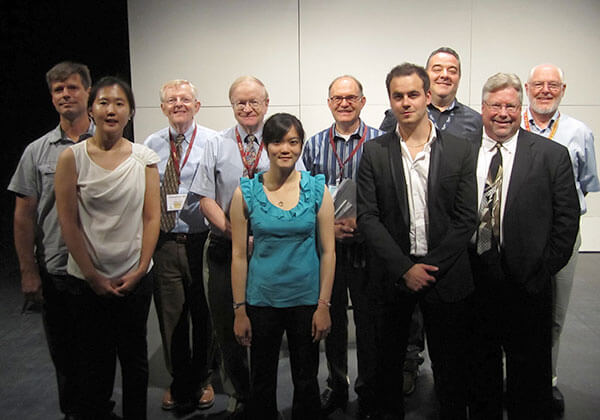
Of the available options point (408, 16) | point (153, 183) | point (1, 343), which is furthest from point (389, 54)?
point (1, 343)

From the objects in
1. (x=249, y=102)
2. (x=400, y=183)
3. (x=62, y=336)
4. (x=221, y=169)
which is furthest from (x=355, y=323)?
(x=62, y=336)

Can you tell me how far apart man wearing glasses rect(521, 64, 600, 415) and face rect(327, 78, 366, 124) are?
1124 millimetres

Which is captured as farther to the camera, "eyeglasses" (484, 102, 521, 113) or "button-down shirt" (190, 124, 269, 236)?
"button-down shirt" (190, 124, 269, 236)

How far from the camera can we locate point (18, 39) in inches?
250

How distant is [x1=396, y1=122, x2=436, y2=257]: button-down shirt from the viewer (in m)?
2.07

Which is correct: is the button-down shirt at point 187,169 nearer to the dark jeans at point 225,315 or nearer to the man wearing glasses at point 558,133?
the dark jeans at point 225,315

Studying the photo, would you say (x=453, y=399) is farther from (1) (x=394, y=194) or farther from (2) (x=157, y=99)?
(2) (x=157, y=99)

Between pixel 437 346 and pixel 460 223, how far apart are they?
0.58 metres

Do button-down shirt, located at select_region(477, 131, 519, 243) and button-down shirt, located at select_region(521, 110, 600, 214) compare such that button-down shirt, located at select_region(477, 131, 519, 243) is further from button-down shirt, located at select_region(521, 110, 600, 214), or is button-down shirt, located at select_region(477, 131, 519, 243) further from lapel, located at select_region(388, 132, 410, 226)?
button-down shirt, located at select_region(521, 110, 600, 214)

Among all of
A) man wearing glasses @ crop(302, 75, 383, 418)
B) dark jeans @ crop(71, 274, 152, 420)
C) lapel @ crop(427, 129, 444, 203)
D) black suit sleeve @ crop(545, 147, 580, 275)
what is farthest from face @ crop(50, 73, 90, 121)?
black suit sleeve @ crop(545, 147, 580, 275)

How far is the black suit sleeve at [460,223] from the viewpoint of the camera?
2.00 metres

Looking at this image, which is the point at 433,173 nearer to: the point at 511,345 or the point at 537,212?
the point at 537,212

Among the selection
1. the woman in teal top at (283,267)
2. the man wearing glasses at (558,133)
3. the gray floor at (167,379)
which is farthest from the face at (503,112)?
the gray floor at (167,379)

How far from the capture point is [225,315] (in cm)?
251
